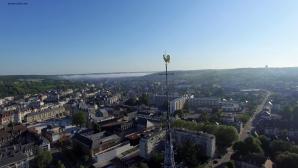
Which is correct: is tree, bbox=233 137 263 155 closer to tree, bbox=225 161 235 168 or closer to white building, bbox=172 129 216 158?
tree, bbox=225 161 235 168

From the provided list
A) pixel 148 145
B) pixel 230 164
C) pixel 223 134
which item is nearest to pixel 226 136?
pixel 223 134

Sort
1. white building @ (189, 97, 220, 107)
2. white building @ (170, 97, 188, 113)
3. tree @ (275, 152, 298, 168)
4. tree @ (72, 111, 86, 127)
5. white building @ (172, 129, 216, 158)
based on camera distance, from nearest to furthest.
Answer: tree @ (275, 152, 298, 168), white building @ (172, 129, 216, 158), tree @ (72, 111, 86, 127), white building @ (170, 97, 188, 113), white building @ (189, 97, 220, 107)

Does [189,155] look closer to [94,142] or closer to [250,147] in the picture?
[250,147]

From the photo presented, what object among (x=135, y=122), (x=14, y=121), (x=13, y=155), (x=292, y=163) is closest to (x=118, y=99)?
(x=14, y=121)

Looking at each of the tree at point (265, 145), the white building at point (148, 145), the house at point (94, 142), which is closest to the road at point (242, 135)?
the tree at point (265, 145)

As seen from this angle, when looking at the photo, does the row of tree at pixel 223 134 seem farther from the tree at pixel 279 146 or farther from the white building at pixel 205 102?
the white building at pixel 205 102

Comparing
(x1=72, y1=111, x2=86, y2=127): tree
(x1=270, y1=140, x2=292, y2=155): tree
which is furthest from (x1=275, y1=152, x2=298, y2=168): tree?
(x1=72, y1=111, x2=86, y2=127): tree

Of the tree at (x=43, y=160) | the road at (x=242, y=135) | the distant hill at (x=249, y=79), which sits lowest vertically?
the road at (x=242, y=135)

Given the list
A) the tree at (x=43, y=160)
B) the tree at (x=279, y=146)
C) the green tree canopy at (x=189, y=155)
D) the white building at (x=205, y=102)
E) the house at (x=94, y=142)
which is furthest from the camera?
the white building at (x=205, y=102)

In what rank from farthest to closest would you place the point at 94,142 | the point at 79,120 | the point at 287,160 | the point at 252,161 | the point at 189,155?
1. the point at 79,120
2. the point at 94,142
3. the point at 189,155
4. the point at 252,161
5. the point at 287,160

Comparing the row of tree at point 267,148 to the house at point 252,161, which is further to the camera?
the row of tree at point 267,148

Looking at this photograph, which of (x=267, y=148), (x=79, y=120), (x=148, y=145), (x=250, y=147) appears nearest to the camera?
(x=250, y=147)

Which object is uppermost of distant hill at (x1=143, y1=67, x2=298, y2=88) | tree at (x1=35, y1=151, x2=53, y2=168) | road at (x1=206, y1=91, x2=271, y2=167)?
distant hill at (x1=143, y1=67, x2=298, y2=88)
